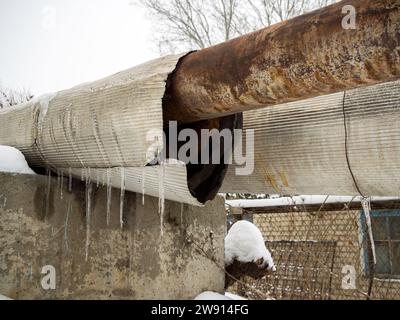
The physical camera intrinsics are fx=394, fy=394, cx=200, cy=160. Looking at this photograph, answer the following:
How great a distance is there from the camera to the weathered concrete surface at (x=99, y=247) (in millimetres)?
2129

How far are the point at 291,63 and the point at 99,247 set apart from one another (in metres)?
1.66

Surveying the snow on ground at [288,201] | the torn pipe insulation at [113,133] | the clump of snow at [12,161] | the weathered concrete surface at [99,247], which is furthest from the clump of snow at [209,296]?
the snow on ground at [288,201]

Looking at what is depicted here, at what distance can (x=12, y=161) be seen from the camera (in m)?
2.22

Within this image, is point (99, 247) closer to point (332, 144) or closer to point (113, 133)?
point (113, 133)

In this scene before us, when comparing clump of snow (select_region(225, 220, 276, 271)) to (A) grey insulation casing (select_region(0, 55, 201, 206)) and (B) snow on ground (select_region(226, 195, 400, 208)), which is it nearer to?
(A) grey insulation casing (select_region(0, 55, 201, 206))

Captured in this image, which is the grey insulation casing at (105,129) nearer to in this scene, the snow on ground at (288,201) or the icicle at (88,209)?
the icicle at (88,209)

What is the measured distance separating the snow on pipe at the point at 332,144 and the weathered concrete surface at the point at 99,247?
80 centimetres

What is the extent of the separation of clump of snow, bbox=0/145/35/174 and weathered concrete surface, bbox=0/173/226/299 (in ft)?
0.16


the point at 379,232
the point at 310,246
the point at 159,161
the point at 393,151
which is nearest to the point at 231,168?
the point at 159,161

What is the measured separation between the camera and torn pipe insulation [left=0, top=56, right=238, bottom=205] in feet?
4.93

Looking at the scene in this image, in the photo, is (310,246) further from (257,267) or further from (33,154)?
(33,154)

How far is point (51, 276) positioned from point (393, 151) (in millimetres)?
1857

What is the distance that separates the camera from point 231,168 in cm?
217

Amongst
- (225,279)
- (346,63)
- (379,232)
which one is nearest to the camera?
(346,63)
